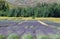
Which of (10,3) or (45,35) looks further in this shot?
(10,3)

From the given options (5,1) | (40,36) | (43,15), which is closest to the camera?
(40,36)

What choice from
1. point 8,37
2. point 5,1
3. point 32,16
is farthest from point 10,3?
point 8,37

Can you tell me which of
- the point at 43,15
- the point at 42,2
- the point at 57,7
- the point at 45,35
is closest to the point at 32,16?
the point at 43,15

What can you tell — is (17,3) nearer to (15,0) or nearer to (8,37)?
(15,0)

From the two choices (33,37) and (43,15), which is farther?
(43,15)

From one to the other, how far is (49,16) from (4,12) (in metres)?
0.70

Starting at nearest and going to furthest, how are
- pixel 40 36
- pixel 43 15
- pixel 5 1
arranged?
pixel 40 36 → pixel 43 15 → pixel 5 1

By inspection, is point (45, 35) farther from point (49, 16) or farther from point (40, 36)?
point (49, 16)

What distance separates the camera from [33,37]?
158cm

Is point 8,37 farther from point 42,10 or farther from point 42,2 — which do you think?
point 42,2

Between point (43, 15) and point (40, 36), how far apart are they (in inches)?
52.3

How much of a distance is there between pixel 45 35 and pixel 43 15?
131 cm

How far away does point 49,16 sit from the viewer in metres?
2.90

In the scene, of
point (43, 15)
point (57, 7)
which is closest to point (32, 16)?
point (43, 15)
